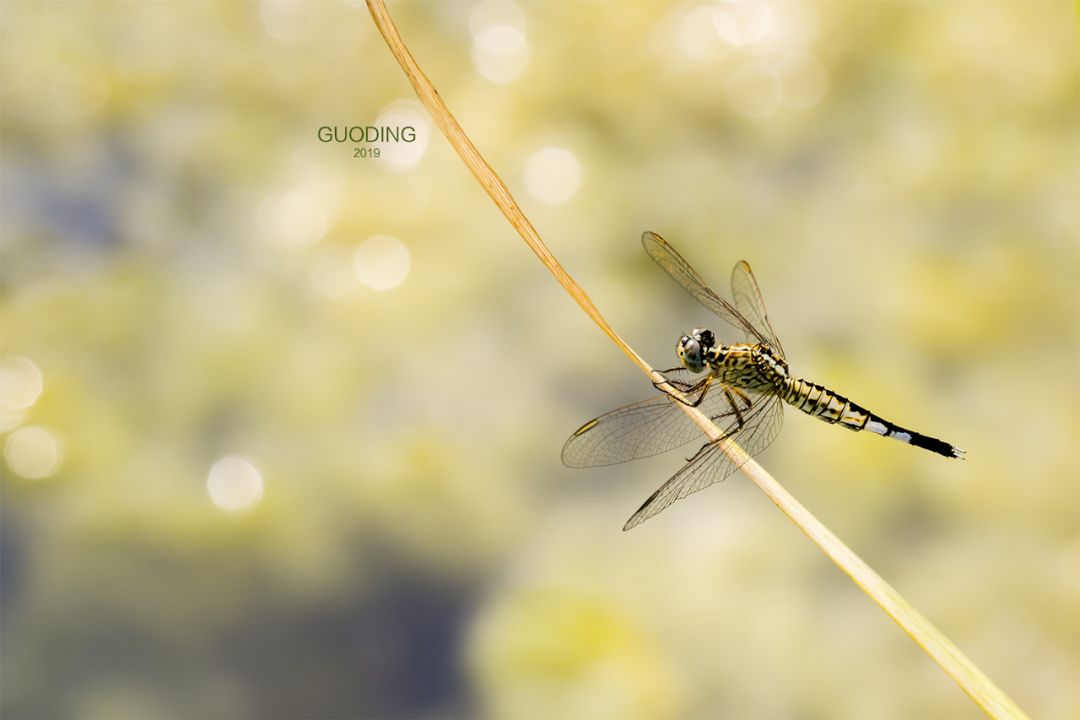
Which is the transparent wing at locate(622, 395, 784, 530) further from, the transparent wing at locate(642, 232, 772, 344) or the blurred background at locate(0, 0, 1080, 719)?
the transparent wing at locate(642, 232, 772, 344)

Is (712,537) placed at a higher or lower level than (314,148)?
lower

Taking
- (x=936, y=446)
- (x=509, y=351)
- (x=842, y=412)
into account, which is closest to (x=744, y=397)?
(x=842, y=412)

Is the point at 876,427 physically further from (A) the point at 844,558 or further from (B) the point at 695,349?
(A) the point at 844,558

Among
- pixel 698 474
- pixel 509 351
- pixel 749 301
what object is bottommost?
pixel 698 474

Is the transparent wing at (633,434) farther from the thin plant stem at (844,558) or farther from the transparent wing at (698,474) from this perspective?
the thin plant stem at (844,558)

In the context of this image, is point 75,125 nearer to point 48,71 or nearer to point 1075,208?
point 48,71

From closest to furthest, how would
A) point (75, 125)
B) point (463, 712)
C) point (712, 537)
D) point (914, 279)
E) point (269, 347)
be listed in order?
point (463, 712)
point (712, 537)
point (269, 347)
point (914, 279)
point (75, 125)

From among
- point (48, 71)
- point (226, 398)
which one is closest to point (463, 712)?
point (226, 398)

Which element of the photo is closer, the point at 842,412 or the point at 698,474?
the point at 698,474
